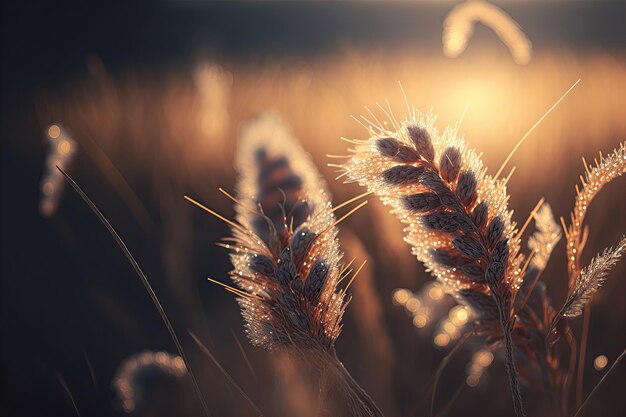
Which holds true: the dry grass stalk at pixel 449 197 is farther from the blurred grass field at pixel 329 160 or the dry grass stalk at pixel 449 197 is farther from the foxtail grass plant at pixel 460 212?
the blurred grass field at pixel 329 160

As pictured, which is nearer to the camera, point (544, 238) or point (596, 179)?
point (596, 179)

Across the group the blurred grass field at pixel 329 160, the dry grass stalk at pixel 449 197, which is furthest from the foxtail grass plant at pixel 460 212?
the blurred grass field at pixel 329 160

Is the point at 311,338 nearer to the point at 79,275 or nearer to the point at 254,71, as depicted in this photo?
the point at 79,275

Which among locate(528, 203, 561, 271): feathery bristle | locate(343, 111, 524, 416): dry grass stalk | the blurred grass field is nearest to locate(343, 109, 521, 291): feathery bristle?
locate(343, 111, 524, 416): dry grass stalk

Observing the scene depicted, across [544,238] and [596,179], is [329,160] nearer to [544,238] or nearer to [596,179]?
[544,238]

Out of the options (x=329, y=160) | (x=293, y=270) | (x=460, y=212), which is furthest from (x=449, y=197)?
(x=329, y=160)

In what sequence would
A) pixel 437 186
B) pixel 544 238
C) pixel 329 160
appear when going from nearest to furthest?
pixel 437 186, pixel 544 238, pixel 329 160
